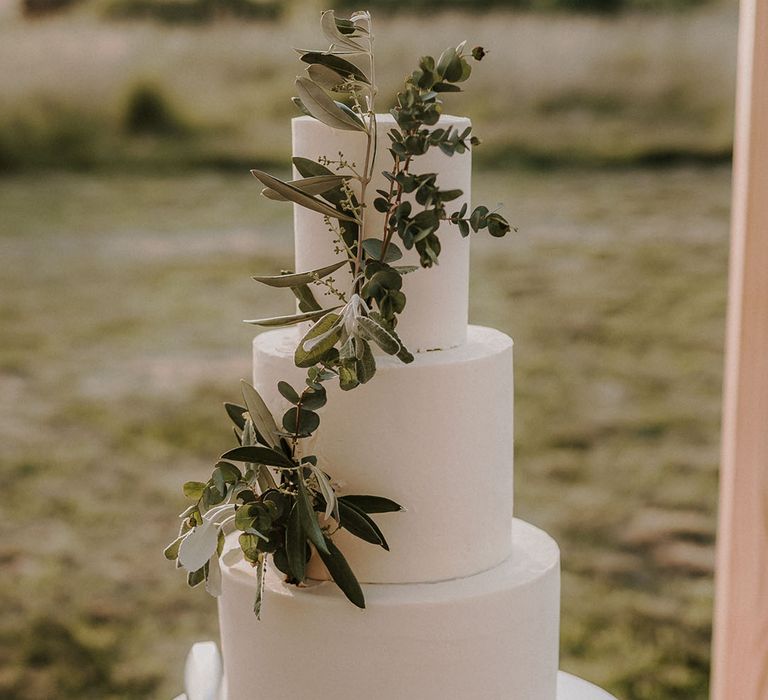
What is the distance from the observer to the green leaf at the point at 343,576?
3.76 feet

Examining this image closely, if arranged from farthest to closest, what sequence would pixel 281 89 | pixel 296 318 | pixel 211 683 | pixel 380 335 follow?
pixel 281 89 → pixel 211 683 → pixel 296 318 → pixel 380 335

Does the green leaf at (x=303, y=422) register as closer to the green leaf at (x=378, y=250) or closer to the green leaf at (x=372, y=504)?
the green leaf at (x=372, y=504)

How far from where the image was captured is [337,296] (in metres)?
1.21

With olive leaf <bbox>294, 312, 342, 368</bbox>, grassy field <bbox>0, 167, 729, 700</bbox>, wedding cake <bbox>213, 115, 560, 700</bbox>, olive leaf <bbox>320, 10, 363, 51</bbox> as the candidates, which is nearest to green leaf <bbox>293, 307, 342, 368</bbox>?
olive leaf <bbox>294, 312, 342, 368</bbox>

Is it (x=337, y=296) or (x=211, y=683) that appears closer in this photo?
(x=337, y=296)

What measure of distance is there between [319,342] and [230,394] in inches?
76.0

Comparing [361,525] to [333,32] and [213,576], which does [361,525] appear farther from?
[333,32]

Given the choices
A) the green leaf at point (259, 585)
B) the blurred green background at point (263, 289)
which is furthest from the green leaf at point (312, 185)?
the blurred green background at point (263, 289)

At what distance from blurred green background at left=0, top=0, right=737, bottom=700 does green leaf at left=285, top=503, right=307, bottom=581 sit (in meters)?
1.84

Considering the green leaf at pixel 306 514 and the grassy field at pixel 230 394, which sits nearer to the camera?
Answer: the green leaf at pixel 306 514

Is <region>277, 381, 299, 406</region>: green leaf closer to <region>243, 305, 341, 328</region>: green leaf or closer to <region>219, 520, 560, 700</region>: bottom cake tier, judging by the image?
<region>243, 305, 341, 328</region>: green leaf

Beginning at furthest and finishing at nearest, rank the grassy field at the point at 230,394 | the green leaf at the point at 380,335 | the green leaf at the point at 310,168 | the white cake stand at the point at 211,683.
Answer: the grassy field at the point at 230,394 < the white cake stand at the point at 211,683 < the green leaf at the point at 310,168 < the green leaf at the point at 380,335

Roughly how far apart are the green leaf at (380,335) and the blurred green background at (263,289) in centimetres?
194

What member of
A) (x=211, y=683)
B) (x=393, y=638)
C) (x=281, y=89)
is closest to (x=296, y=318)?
(x=393, y=638)
